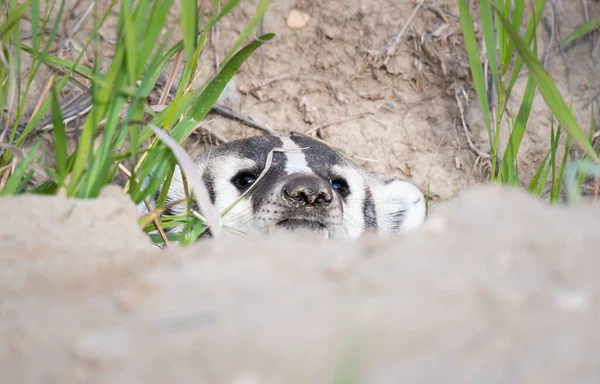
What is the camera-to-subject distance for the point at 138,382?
818 millimetres

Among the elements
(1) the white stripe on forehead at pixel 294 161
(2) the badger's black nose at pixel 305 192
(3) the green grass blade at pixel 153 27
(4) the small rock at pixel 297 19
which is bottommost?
(1) the white stripe on forehead at pixel 294 161

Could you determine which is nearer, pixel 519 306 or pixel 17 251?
pixel 519 306

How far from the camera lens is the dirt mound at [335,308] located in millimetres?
812

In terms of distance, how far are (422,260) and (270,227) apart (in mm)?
1708

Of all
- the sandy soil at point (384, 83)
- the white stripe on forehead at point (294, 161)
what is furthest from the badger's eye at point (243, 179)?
the sandy soil at point (384, 83)

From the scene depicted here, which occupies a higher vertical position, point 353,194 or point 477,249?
point 477,249

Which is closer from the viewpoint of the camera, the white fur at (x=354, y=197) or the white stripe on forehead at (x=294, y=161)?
the white stripe on forehead at (x=294, y=161)

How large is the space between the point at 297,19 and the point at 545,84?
2288mm

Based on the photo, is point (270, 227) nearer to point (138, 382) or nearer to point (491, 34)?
point (491, 34)

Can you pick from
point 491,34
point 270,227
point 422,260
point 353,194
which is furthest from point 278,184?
point 422,260

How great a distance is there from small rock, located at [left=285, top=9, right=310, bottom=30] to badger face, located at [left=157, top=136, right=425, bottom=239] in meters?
0.83

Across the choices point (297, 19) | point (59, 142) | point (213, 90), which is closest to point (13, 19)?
point (59, 142)

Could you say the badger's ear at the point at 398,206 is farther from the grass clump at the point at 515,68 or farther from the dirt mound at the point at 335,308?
the dirt mound at the point at 335,308

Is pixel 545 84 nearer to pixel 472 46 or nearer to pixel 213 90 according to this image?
pixel 472 46
